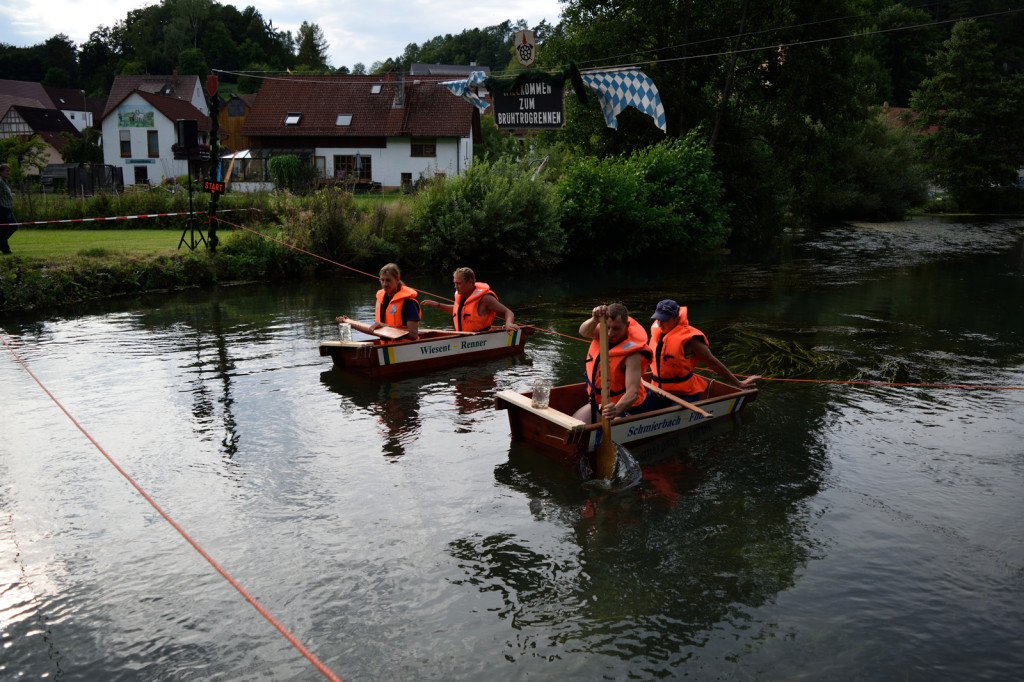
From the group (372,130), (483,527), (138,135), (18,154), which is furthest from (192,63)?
(483,527)

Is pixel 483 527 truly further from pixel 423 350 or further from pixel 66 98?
pixel 66 98

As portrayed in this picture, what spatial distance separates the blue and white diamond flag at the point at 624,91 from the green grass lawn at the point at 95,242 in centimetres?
1120

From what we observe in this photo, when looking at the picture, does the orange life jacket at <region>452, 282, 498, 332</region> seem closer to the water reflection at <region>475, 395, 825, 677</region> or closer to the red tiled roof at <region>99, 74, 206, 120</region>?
the water reflection at <region>475, 395, 825, 677</region>

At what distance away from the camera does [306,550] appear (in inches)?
267

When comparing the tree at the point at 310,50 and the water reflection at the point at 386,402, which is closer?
the water reflection at the point at 386,402

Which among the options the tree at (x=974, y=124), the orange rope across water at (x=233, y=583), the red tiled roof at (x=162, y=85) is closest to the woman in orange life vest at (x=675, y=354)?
the orange rope across water at (x=233, y=583)

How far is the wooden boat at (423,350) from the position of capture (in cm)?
1184

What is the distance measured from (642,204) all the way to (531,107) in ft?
36.5

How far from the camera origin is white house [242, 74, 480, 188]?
154 feet

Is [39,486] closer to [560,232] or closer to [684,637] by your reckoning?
[684,637]

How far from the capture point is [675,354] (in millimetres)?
9133

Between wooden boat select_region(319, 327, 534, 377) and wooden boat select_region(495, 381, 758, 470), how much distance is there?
303 centimetres

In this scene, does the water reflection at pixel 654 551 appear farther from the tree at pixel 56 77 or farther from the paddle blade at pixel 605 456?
the tree at pixel 56 77

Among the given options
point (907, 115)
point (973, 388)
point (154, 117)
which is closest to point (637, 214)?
point (973, 388)
